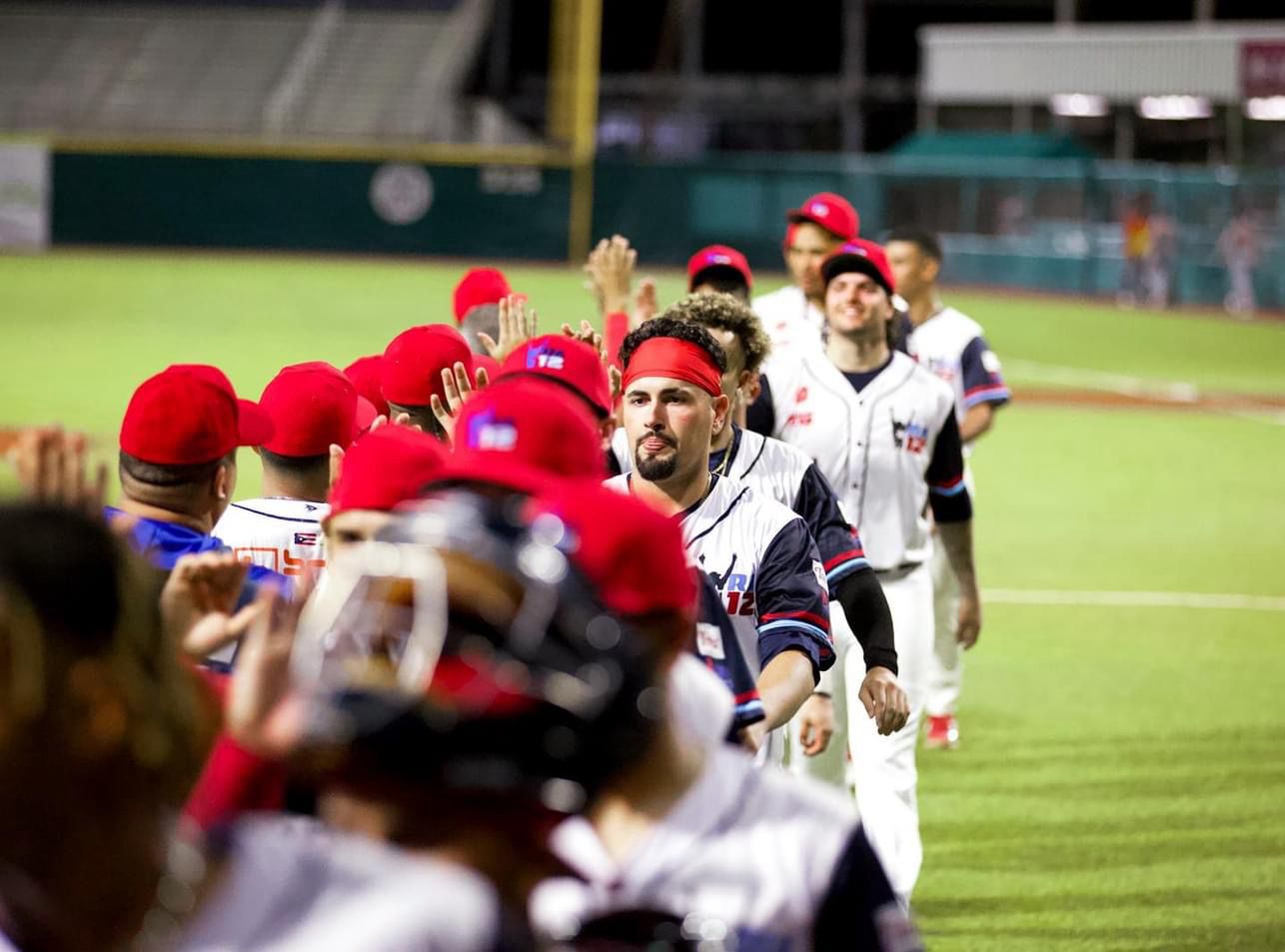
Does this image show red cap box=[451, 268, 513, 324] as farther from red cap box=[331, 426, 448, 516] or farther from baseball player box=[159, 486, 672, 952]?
baseball player box=[159, 486, 672, 952]

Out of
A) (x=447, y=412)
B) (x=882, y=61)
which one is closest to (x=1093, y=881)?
(x=447, y=412)

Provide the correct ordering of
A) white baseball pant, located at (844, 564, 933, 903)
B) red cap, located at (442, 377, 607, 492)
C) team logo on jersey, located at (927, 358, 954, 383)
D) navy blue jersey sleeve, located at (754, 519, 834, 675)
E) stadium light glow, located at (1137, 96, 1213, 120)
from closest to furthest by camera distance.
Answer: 1. red cap, located at (442, 377, 607, 492)
2. navy blue jersey sleeve, located at (754, 519, 834, 675)
3. white baseball pant, located at (844, 564, 933, 903)
4. team logo on jersey, located at (927, 358, 954, 383)
5. stadium light glow, located at (1137, 96, 1213, 120)

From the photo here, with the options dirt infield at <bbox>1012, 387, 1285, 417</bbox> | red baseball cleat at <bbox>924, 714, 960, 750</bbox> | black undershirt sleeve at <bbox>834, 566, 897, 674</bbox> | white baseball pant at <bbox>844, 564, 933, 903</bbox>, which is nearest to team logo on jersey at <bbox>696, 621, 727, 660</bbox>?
black undershirt sleeve at <bbox>834, 566, 897, 674</bbox>

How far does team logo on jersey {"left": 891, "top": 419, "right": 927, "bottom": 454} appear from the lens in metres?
7.07

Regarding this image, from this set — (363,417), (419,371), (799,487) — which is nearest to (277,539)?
(363,417)

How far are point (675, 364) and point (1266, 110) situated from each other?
44318mm

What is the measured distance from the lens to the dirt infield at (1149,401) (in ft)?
73.1

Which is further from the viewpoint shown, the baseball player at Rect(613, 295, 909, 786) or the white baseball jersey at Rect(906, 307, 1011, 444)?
the white baseball jersey at Rect(906, 307, 1011, 444)

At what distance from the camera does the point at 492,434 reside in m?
2.53

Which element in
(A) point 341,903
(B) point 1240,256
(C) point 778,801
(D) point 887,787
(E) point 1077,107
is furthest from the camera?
(E) point 1077,107

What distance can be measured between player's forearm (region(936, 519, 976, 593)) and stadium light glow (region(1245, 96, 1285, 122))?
135 feet

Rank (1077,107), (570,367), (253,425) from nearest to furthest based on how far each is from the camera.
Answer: (570,367) < (253,425) < (1077,107)

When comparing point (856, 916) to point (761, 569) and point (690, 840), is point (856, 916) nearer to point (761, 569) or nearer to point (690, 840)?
point (690, 840)

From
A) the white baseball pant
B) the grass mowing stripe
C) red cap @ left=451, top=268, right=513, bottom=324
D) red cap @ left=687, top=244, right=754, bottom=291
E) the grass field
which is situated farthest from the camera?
the grass mowing stripe
